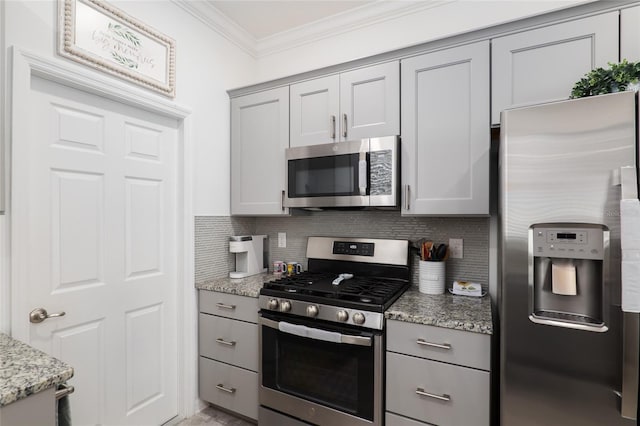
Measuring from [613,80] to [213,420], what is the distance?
2.85 metres

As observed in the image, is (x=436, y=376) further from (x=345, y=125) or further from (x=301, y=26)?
(x=301, y=26)

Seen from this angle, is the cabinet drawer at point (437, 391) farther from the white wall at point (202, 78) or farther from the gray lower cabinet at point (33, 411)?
the white wall at point (202, 78)

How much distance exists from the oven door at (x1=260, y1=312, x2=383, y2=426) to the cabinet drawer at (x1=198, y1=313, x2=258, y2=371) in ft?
0.38

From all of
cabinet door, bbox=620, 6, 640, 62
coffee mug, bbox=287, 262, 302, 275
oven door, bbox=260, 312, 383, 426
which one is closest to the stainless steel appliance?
oven door, bbox=260, 312, 383, 426

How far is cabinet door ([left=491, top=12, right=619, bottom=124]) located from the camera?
1.49 metres

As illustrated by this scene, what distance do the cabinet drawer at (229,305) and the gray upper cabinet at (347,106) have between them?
3.68ft

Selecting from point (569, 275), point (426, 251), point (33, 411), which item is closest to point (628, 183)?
point (569, 275)

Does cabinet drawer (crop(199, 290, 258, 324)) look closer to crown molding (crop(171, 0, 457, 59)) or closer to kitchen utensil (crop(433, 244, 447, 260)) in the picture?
kitchen utensil (crop(433, 244, 447, 260))

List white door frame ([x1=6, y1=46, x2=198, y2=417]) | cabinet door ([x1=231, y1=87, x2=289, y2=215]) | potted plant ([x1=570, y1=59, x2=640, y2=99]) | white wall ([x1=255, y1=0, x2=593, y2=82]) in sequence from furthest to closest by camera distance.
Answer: cabinet door ([x1=231, y1=87, x2=289, y2=215])
white wall ([x1=255, y1=0, x2=593, y2=82])
white door frame ([x1=6, y1=46, x2=198, y2=417])
potted plant ([x1=570, y1=59, x2=640, y2=99])

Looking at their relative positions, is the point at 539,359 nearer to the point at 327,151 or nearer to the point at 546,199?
the point at 546,199

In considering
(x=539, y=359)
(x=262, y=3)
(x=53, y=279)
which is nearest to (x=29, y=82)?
(x=53, y=279)

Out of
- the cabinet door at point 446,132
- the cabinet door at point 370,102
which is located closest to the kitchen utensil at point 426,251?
the cabinet door at point 446,132

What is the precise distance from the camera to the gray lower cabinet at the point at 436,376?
56.8 inches

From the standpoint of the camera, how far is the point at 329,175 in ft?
6.88
